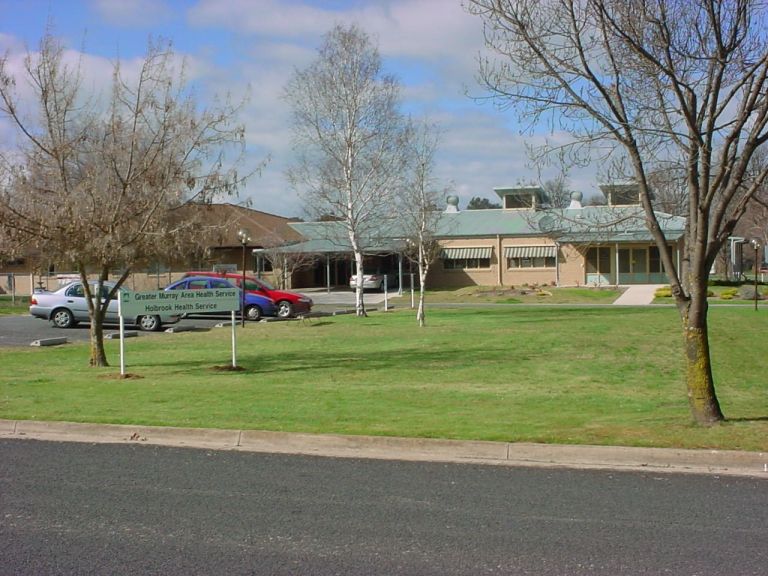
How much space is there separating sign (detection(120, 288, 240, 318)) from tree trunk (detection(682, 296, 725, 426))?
884 cm

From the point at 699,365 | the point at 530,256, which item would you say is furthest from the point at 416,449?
the point at 530,256

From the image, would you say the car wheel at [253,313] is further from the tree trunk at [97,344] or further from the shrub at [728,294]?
the shrub at [728,294]

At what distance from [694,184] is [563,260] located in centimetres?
4369

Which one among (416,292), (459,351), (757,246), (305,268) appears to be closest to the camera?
(459,351)

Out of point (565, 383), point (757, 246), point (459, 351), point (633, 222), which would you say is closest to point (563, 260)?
point (757, 246)

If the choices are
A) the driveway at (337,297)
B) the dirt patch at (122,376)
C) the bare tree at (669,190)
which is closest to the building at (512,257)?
the driveway at (337,297)

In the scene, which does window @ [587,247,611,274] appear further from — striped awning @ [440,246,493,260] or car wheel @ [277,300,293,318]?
car wheel @ [277,300,293,318]

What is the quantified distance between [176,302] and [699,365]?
9545 millimetres

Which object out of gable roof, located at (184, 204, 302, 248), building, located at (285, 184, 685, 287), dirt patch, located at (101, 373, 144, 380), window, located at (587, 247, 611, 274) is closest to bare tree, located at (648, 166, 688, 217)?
gable roof, located at (184, 204, 302, 248)

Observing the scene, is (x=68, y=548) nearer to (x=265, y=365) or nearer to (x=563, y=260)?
(x=265, y=365)

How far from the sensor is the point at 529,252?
53.1 meters

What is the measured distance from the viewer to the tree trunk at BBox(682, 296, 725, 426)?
30.6ft

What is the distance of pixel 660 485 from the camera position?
754 centimetres

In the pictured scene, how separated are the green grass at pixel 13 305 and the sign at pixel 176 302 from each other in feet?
69.5
